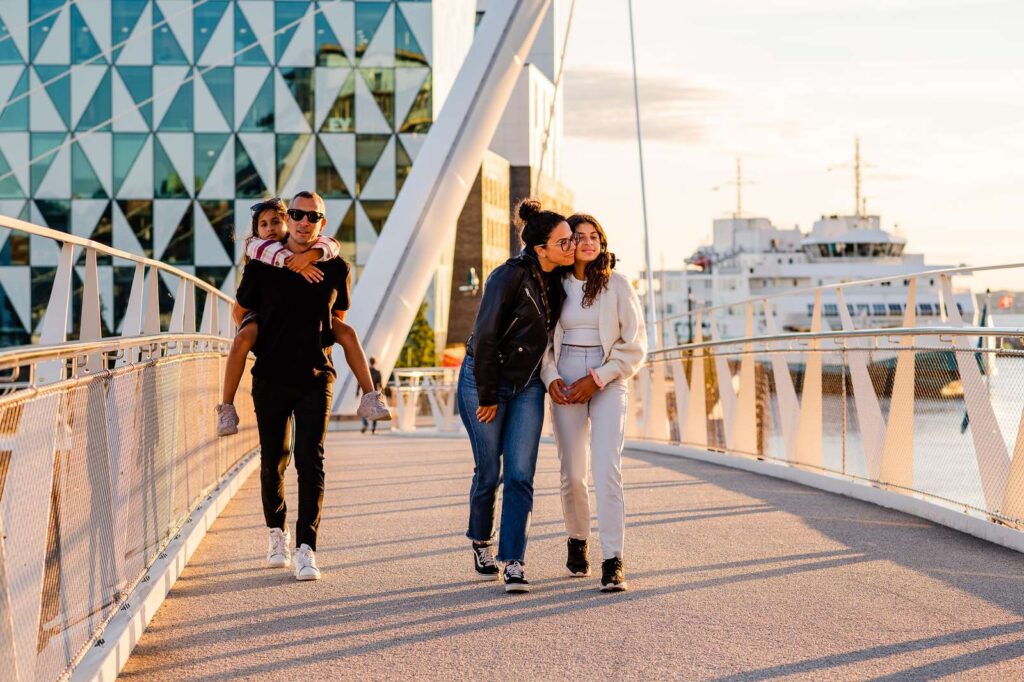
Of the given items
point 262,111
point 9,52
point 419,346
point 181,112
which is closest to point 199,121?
point 181,112

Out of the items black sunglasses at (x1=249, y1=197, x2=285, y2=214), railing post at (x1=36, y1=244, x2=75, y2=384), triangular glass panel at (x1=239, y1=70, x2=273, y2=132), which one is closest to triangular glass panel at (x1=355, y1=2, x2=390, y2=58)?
triangular glass panel at (x1=239, y1=70, x2=273, y2=132)

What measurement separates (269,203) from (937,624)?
146 inches

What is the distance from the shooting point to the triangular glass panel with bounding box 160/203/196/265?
147 feet

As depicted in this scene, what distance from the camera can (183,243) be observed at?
45.0 metres

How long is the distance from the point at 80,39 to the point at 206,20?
367cm

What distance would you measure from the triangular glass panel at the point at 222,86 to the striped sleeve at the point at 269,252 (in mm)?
38514

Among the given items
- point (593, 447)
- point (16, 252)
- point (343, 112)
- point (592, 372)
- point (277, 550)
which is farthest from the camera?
point (343, 112)

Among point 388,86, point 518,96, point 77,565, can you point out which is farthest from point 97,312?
point 518,96

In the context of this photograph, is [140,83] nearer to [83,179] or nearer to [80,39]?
[80,39]

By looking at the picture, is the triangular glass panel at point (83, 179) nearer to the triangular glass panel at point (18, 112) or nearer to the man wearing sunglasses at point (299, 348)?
the triangular glass panel at point (18, 112)

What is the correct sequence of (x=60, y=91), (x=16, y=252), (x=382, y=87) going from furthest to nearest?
(x=382, y=87), (x=60, y=91), (x=16, y=252)

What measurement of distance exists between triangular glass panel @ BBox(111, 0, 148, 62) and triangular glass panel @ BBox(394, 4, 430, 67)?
7.28 metres

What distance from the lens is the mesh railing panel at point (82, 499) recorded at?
4191 mm

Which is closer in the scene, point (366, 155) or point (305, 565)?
point (305, 565)
